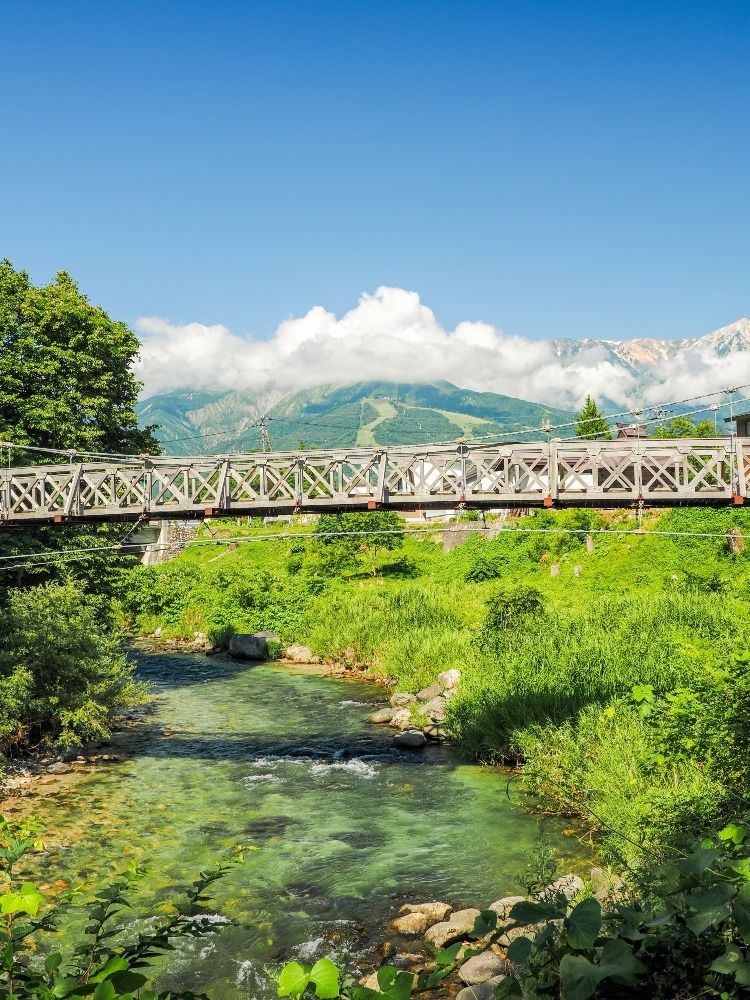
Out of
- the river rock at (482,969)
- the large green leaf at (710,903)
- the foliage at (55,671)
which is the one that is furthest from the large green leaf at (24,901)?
the foliage at (55,671)

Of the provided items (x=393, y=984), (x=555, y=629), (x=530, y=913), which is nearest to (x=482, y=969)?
(x=530, y=913)

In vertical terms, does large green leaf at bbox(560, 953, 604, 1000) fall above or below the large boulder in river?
above

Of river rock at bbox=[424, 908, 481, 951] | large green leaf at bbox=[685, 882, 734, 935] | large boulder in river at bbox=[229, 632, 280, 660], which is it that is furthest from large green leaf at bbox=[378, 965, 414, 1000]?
large boulder in river at bbox=[229, 632, 280, 660]

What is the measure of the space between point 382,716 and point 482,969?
1289 centimetres

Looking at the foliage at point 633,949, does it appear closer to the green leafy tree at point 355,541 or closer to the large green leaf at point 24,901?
the large green leaf at point 24,901

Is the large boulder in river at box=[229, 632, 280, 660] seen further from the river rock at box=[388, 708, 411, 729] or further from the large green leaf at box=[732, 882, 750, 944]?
the large green leaf at box=[732, 882, 750, 944]

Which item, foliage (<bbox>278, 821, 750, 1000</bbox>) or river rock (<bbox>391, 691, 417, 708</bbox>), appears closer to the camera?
foliage (<bbox>278, 821, 750, 1000</bbox>)

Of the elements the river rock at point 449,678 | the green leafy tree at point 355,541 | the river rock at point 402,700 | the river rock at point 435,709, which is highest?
the green leafy tree at point 355,541

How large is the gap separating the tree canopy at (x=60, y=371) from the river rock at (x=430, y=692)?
13.2 m

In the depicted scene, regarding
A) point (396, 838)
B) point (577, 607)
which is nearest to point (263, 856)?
point (396, 838)

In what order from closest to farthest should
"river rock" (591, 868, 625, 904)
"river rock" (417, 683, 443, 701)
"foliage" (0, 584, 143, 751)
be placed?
"river rock" (591, 868, 625, 904) → "foliage" (0, 584, 143, 751) → "river rock" (417, 683, 443, 701)

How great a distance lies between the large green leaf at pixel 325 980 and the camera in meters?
3.11

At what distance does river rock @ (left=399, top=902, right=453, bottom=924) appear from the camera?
11359 mm

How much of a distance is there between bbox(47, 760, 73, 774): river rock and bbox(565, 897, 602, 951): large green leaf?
56.1 ft
